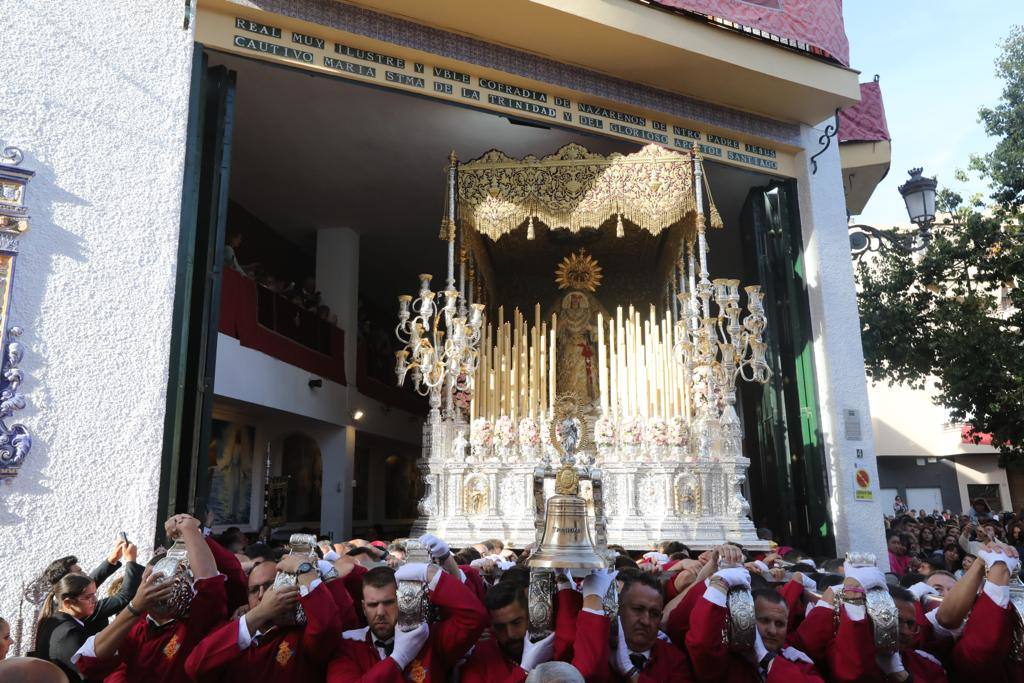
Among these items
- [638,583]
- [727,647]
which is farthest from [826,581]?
[638,583]

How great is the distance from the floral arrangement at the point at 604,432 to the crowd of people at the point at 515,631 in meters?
5.38

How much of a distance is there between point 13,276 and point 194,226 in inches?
59.9

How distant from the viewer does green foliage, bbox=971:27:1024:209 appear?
1095cm

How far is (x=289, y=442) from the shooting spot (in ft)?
40.8

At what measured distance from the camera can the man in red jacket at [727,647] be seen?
3051 millimetres

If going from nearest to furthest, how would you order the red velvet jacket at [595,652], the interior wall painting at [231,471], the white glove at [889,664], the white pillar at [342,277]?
the red velvet jacket at [595,652]
the white glove at [889,664]
the interior wall painting at [231,471]
the white pillar at [342,277]

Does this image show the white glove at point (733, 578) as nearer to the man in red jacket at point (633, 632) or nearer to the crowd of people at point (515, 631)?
the crowd of people at point (515, 631)

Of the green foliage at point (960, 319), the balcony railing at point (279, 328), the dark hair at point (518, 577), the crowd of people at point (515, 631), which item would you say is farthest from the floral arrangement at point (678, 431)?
the dark hair at point (518, 577)

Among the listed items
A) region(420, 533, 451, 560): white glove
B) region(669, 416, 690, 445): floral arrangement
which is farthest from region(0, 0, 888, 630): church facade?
region(420, 533, 451, 560): white glove

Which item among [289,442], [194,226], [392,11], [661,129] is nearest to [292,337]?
[289,442]

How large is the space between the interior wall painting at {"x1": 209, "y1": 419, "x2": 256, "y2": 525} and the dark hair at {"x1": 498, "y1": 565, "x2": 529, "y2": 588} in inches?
317

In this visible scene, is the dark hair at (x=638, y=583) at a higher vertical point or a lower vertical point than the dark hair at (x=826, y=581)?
higher

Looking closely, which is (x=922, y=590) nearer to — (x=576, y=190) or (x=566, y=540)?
(x=566, y=540)

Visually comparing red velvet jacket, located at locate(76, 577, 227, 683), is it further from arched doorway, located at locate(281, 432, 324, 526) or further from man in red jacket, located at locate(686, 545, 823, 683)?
arched doorway, located at locate(281, 432, 324, 526)
